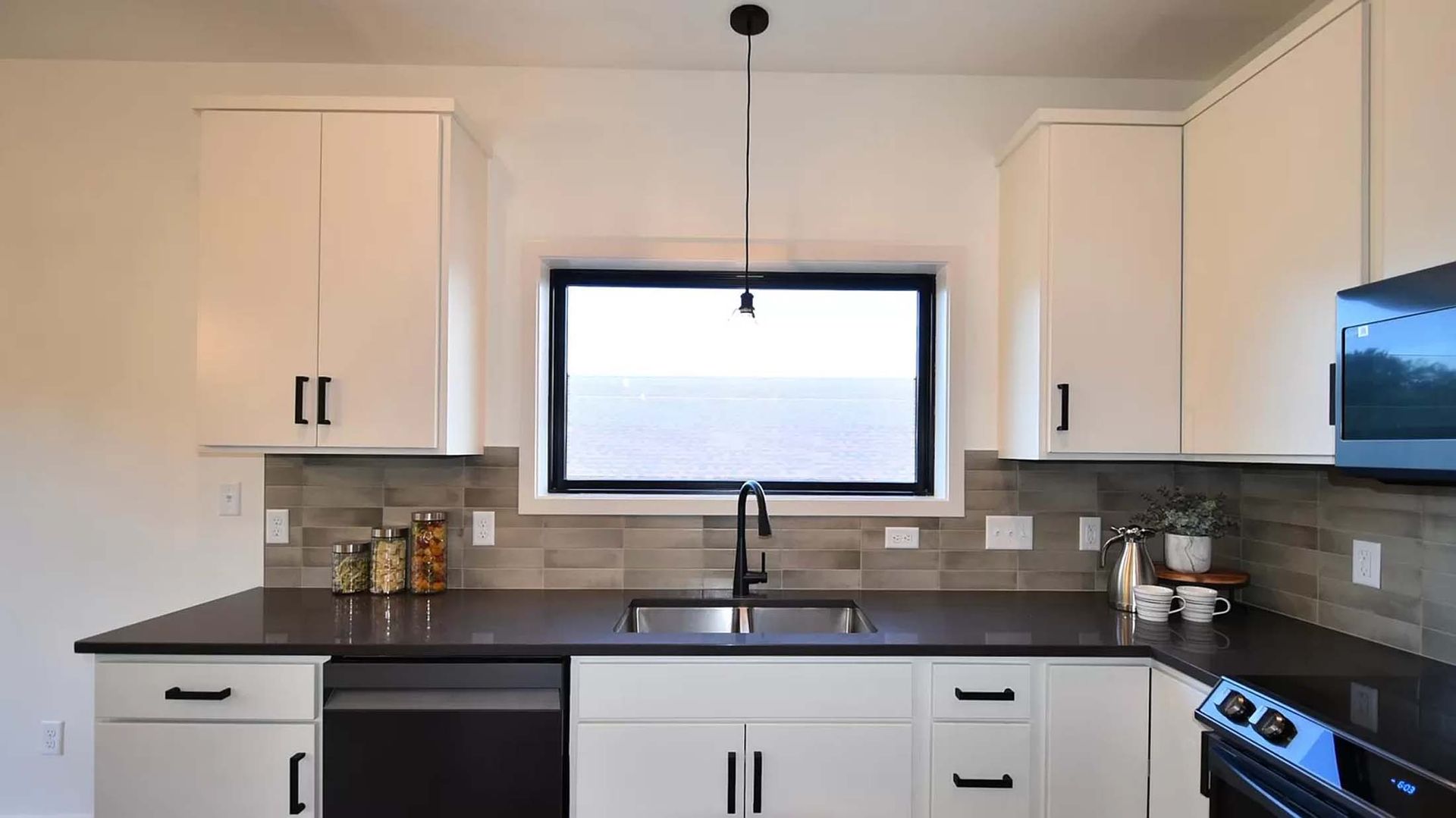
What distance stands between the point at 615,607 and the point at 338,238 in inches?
52.9

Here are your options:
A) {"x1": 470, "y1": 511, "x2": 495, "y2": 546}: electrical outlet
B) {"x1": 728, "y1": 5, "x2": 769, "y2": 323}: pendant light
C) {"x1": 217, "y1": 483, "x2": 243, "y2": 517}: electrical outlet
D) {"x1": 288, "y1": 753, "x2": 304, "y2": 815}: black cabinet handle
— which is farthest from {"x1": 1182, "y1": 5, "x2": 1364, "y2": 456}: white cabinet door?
{"x1": 217, "y1": 483, "x2": 243, "y2": 517}: electrical outlet

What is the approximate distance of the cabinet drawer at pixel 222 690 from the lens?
5.55 ft

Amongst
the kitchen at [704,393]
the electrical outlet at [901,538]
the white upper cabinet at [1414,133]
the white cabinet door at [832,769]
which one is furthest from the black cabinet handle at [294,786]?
the white upper cabinet at [1414,133]

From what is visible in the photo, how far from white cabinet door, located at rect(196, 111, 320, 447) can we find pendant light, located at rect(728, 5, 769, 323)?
1.24 metres

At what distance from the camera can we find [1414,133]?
4.50 ft

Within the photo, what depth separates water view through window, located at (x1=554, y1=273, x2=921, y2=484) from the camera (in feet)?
8.19

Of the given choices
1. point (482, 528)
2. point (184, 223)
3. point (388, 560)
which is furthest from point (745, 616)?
point (184, 223)

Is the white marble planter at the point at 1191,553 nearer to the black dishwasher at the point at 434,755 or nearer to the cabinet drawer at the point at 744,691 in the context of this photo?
the cabinet drawer at the point at 744,691

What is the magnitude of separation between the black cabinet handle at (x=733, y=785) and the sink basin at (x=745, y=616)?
0.53m

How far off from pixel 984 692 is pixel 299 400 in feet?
6.64

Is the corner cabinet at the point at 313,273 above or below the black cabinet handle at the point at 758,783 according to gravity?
above

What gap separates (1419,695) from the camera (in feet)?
4.59

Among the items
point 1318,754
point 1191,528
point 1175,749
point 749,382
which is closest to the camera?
point 1318,754

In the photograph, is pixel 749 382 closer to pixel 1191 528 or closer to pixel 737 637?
pixel 737 637
